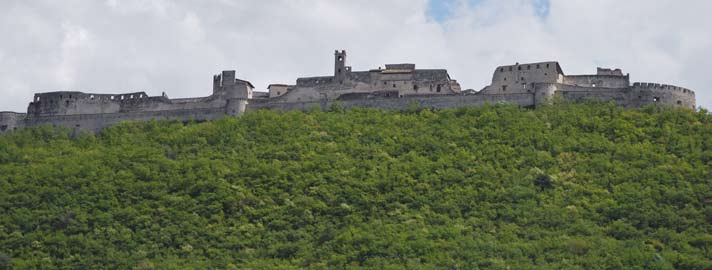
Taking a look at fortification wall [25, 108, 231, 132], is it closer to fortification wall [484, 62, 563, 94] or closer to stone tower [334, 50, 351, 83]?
stone tower [334, 50, 351, 83]

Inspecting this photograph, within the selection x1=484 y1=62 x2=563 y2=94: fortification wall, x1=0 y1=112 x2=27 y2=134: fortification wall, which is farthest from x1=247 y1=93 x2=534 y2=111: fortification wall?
x1=0 y1=112 x2=27 y2=134: fortification wall

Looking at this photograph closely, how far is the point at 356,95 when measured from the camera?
241 feet

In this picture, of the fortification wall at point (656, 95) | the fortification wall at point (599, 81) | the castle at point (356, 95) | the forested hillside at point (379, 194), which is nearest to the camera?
the forested hillside at point (379, 194)

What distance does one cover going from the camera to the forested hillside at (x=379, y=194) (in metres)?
55.4

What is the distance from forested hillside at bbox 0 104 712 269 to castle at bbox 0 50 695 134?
190cm

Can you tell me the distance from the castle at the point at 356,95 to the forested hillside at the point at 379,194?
1.90 metres

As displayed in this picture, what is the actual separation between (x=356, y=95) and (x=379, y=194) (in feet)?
46.6

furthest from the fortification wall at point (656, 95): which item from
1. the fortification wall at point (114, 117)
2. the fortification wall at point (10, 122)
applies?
the fortification wall at point (10, 122)

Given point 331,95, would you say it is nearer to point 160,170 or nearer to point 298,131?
point 298,131

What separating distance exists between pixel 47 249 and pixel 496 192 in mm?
18013

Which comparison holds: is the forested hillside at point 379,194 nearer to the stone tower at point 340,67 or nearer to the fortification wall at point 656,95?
the fortification wall at point 656,95

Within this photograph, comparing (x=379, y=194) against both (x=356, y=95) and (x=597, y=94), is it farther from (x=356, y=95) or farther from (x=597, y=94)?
(x=597, y=94)

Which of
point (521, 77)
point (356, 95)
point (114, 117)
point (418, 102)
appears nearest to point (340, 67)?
point (356, 95)

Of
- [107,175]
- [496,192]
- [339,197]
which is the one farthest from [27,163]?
[496,192]
